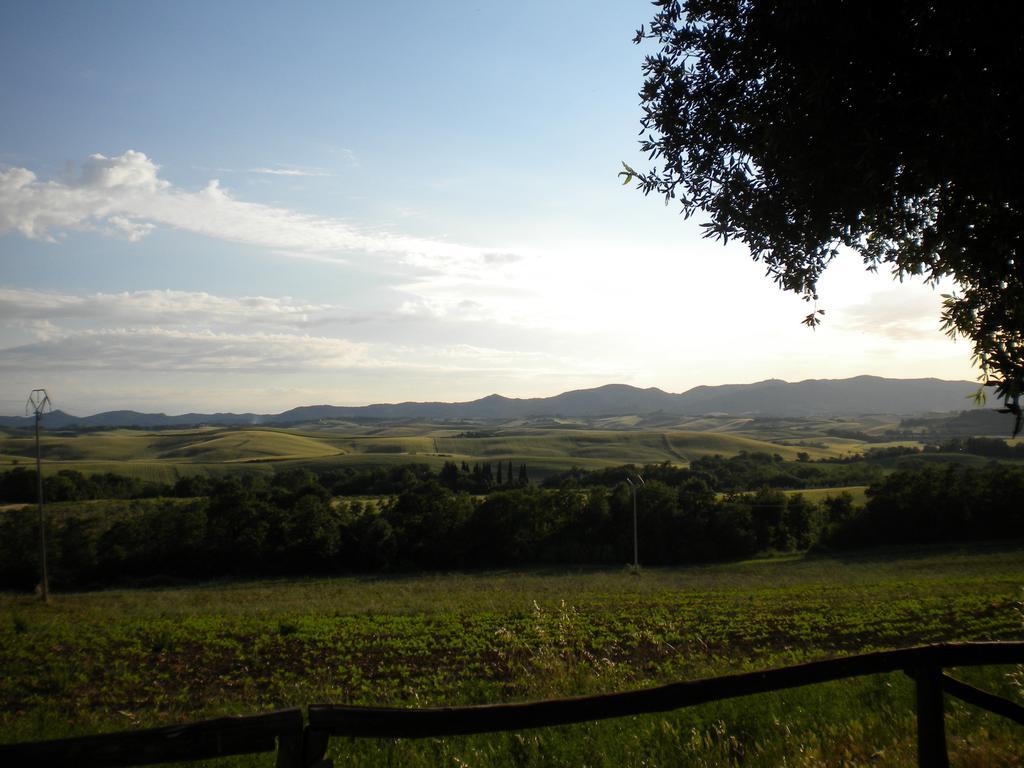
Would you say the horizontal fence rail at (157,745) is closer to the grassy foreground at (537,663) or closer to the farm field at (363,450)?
the grassy foreground at (537,663)

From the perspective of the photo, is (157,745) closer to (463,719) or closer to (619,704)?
(463,719)

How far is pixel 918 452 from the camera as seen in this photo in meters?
136

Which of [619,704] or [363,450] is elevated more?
[619,704]

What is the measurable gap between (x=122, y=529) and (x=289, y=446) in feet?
387

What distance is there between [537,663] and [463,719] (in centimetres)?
741

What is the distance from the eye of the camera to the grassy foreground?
6438 millimetres

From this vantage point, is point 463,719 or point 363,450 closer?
point 463,719

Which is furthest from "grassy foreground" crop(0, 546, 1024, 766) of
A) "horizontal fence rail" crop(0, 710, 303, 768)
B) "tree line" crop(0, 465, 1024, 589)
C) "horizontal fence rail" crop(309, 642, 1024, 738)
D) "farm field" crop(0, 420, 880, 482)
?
"farm field" crop(0, 420, 880, 482)

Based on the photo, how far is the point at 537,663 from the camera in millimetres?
10828

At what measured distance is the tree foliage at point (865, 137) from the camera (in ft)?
20.1

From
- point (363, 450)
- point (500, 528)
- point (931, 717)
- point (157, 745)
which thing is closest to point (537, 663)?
point (931, 717)

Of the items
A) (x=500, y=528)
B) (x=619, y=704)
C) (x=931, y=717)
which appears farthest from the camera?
(x=500, y=528)

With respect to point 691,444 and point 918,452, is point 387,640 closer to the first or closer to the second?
point 918,452

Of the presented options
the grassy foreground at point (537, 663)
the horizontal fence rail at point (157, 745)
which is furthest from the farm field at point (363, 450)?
the horizontal fence rail at point (157, 745)
